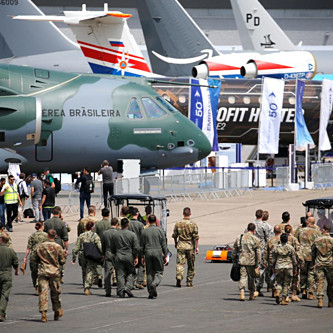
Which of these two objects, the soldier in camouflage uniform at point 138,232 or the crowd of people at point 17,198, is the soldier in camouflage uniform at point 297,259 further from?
the crowd of people at point 17,198

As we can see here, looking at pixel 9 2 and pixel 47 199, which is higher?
pixel 9 2

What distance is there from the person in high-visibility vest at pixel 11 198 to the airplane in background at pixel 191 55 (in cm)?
2508

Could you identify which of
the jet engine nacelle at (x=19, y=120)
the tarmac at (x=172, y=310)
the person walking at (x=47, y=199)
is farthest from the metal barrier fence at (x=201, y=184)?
the tarmac at (x=172, y=310)

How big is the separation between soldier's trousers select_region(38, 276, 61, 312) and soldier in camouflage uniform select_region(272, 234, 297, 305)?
403cm

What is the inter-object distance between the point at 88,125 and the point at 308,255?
14.5 meters

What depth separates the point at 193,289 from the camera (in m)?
17.4

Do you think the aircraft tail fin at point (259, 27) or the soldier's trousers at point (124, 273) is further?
the aircraft tail fin at point (259, 27)

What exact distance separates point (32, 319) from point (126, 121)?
53.8ft

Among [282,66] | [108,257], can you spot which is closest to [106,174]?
[108,257]

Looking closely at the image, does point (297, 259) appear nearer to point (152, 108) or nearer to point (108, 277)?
point (108, 277)

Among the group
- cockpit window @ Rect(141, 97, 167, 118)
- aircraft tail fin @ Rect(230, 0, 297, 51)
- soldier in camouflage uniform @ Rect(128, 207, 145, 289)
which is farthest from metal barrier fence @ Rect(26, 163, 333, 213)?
aircraft tail fin @ Rect(230, 0, 297, 51)

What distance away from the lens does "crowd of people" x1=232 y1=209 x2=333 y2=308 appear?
16.0m

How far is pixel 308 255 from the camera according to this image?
1689 centimetres

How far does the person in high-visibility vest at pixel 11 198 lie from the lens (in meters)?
26.9
